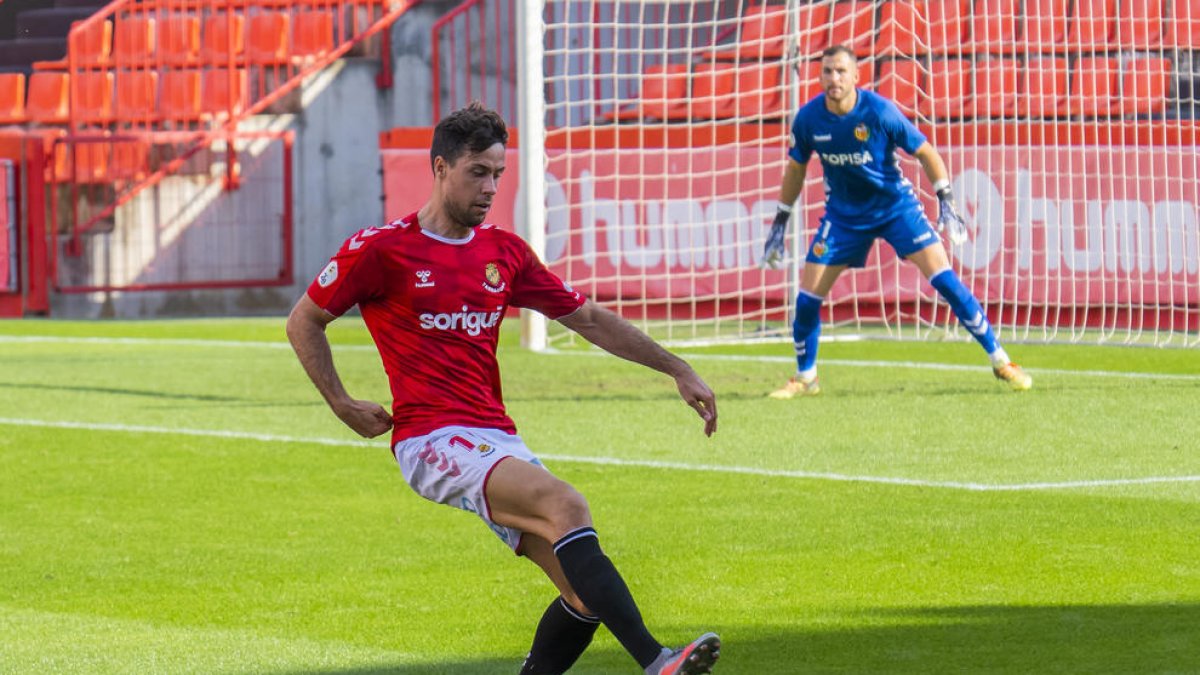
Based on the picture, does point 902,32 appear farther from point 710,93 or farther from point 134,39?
point 134,39

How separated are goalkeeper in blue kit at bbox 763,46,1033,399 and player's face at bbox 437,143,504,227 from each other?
23.9 ft

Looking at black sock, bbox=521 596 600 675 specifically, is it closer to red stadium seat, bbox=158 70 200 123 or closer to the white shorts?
the white shorts

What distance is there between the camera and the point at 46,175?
22859mm

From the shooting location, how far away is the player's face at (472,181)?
208 inches

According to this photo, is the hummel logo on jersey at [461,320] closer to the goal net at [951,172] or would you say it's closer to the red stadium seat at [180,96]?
the goal net at [951,172]

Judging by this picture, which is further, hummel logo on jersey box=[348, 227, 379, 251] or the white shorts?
hummel logo on jersey box=[348, 227, 379, 251]

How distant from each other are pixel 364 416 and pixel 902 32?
14675 millimetres

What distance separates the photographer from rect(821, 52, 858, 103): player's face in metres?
12.3

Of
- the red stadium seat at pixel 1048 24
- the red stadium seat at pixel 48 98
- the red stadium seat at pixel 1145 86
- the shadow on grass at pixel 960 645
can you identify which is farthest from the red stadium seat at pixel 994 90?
the shadow on grass at pixel 960 645

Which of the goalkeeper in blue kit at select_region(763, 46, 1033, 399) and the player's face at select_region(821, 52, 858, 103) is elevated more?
the player's face at select_region(821, 52, 858, 103)

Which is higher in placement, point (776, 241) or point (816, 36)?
point (816, 36)

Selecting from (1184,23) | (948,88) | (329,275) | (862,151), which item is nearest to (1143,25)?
(1184,23)

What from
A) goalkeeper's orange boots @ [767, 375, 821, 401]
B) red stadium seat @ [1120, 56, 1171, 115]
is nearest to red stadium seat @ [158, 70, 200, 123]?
red stadium seat @ [1120, 56, 1171, 115]

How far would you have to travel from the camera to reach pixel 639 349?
5742mm
